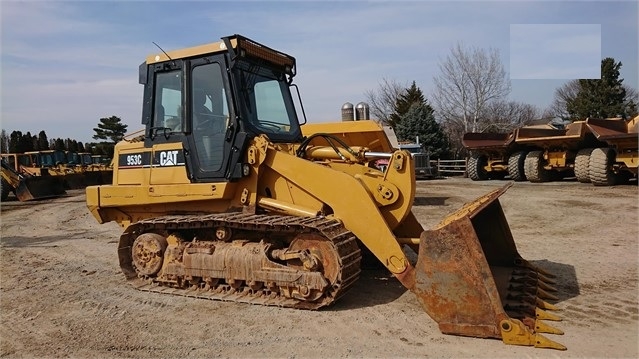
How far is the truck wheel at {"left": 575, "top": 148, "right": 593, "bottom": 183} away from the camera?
1703cm

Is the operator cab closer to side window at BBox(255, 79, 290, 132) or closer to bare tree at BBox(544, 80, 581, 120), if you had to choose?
side window at BBox(255, 79, 290, 132)

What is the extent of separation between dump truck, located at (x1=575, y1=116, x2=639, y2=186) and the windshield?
1277cm

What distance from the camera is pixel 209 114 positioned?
6.12 m

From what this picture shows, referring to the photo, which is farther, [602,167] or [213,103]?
[602,167]

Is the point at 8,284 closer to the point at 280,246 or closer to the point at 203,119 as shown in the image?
the point at 203,119

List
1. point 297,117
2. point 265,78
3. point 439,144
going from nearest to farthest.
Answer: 1. point 265,78
2. point 297,117
3. point 439,144

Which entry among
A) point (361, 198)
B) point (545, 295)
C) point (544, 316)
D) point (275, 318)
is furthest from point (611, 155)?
point (275, 318)

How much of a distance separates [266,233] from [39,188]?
19.0 m

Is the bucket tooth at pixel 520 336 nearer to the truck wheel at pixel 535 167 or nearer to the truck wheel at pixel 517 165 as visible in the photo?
the truck wheel at pixel 535 167

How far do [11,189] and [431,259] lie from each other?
22.0 meters

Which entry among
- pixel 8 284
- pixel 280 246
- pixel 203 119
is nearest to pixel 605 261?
pixel 280 246

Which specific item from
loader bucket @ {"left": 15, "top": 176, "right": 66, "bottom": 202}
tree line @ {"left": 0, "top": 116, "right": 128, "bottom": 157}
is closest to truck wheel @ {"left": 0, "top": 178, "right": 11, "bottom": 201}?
loader bucket @ {"left": 15, "top": 176, "right": 66, "bottom": 202}

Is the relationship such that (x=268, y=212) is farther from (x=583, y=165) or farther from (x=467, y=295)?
(x=583, y=165)

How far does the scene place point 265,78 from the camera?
21.5ft
